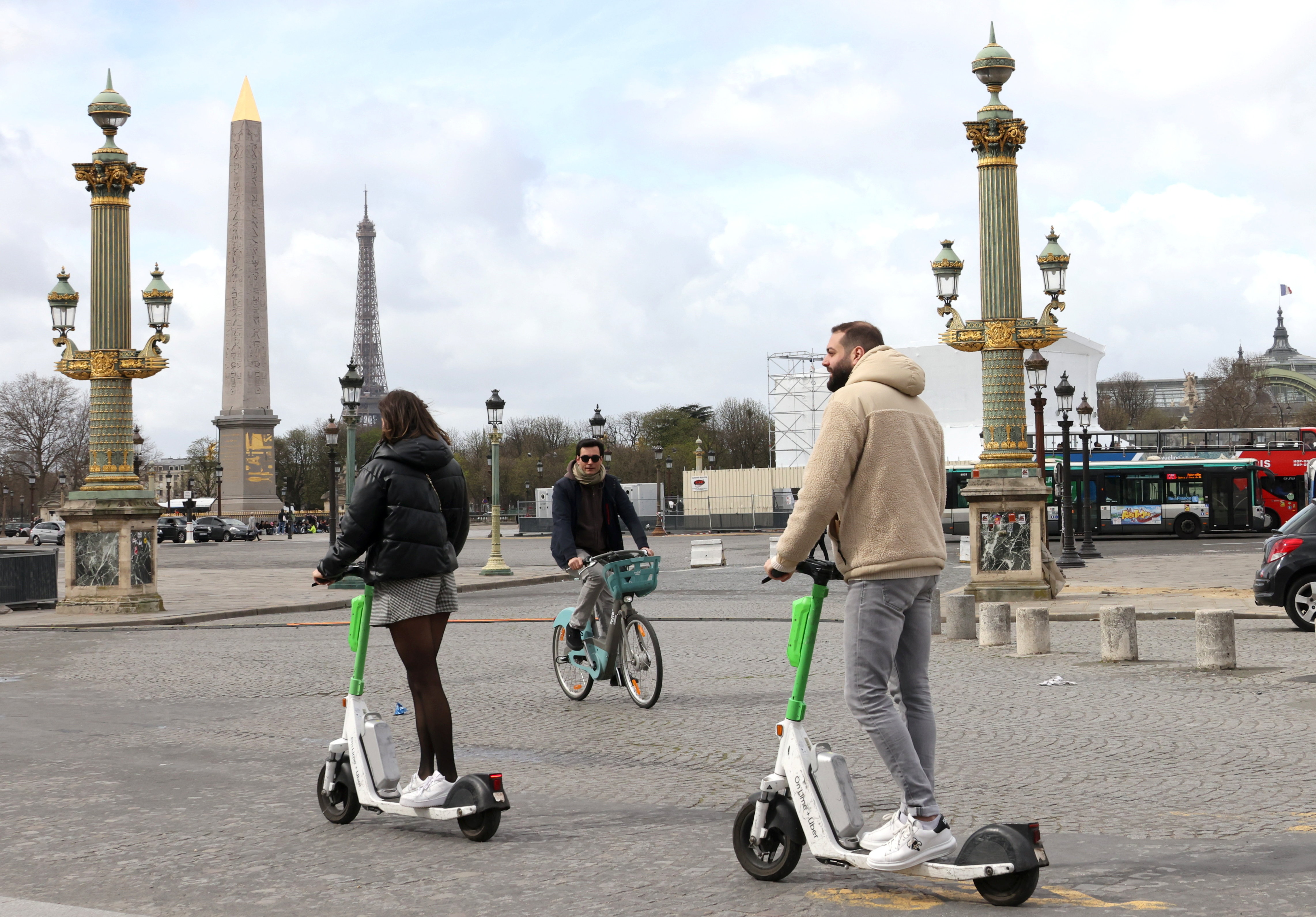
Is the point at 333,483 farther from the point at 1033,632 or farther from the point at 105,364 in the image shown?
the point at 1033,632

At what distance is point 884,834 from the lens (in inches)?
191

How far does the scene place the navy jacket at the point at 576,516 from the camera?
388 inches

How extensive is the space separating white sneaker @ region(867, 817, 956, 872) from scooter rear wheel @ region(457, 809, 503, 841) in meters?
1.73

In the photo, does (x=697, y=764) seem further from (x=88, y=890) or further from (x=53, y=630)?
(x=53, y=630)

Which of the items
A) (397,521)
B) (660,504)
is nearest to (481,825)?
(397,521)

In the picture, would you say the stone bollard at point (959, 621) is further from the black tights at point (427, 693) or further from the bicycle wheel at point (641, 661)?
the black tights at point (427, 693)

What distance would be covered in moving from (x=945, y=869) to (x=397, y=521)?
271 cm

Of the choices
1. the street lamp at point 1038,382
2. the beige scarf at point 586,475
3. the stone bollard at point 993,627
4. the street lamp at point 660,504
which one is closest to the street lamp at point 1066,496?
the street lamp at point 1038,382

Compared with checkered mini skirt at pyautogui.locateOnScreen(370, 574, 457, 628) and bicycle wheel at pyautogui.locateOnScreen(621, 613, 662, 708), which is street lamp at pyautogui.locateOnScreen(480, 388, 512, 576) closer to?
bicycle wheel at pyautogui.locateOnScreen(621, 613, 662, 708)

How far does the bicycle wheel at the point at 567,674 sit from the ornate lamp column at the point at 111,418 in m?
12.3

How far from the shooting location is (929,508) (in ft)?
16.3

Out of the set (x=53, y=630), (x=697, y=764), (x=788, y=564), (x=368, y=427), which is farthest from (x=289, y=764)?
(x=368, y=427)

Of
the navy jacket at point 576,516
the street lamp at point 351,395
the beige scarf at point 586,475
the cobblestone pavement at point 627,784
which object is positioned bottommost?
the cobblestone pavement at point 627,784

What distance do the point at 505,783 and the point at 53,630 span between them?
13423mm
